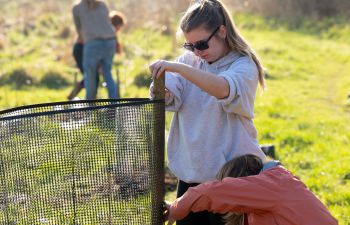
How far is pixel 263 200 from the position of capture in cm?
327

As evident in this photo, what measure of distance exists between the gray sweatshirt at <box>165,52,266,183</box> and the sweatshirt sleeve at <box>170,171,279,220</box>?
9.4 inches

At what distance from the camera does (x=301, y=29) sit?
2119 centimetres

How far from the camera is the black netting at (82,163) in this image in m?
3.09

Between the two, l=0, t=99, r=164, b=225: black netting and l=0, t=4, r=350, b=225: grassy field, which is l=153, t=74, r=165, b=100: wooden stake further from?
l=0, t=4, r=350, b=225: grassy field

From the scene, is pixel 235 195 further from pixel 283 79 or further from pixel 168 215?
pixel 283 79

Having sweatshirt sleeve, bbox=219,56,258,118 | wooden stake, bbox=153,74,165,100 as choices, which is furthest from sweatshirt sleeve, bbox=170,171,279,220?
wooden stake, bbox=153,74,165,100

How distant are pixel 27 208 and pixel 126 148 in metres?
0.57

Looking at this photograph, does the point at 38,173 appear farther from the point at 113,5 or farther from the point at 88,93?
the point at 113,5

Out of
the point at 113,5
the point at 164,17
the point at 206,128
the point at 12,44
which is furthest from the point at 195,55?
the point at 113,5

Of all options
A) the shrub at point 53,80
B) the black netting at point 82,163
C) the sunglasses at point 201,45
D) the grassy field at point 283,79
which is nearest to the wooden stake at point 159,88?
the black netting at point 82,163

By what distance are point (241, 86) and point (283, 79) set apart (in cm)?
1073

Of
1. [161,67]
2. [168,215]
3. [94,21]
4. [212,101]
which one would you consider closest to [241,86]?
[212,101]

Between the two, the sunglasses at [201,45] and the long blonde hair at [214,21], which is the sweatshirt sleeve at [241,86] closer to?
the long blonde hair at [214,21]

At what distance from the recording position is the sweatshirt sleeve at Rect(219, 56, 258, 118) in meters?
3.32
